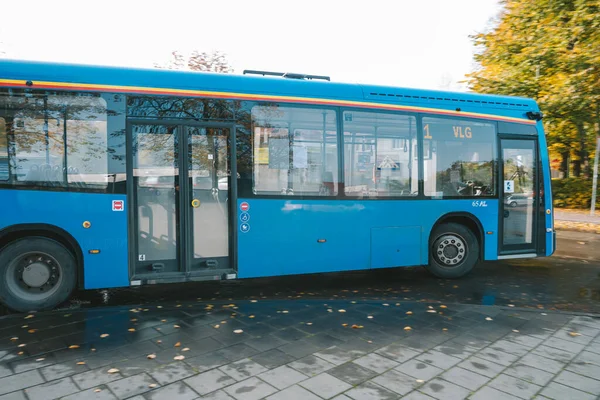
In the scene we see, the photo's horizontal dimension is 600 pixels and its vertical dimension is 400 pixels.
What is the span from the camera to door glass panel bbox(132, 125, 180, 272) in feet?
21.2

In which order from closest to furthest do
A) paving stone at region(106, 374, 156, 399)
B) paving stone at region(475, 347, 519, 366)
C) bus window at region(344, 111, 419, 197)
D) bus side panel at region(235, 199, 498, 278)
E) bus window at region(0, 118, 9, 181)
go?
paving stone at region(106, 374, 156, 399) → paving stone at region(475, 347, 519, 366) → bus window at region(0, 118, 9, 181) → bus side panel at region(235, 199, 498, 278) → bus window at region(344, 111, 419, 197)

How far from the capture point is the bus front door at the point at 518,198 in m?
8.72

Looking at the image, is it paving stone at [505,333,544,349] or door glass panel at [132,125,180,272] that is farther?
door glass panel at [132,125,180,272]

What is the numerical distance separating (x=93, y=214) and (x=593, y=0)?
20.1 m

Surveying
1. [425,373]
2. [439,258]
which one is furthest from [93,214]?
[439,258]

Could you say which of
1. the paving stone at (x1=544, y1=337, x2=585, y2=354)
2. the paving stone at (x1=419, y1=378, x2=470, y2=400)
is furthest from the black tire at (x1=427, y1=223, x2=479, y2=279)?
the paving stone at (x1=419, y1=378, x2=470, y2=400)

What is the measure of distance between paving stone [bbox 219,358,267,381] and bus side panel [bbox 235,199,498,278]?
2.58 metres

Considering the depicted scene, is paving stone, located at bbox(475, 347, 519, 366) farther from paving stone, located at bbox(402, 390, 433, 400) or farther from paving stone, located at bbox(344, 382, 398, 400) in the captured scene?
paving stone, located at bbox(344, 382, 398, 400)

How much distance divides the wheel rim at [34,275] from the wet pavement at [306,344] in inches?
15.3

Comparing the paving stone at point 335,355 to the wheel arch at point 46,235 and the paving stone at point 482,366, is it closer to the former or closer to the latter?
the paving stone at point 482,366

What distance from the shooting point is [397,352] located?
475cm

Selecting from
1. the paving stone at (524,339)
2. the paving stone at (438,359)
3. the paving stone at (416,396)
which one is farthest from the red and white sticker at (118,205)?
the paving stone at (524,339)

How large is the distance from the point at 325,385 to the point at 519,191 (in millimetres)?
6644

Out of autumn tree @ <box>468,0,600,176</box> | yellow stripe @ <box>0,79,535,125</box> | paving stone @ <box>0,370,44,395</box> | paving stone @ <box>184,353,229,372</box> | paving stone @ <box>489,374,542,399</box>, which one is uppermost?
autumn tree @ <box>468,0,600,176</box>
